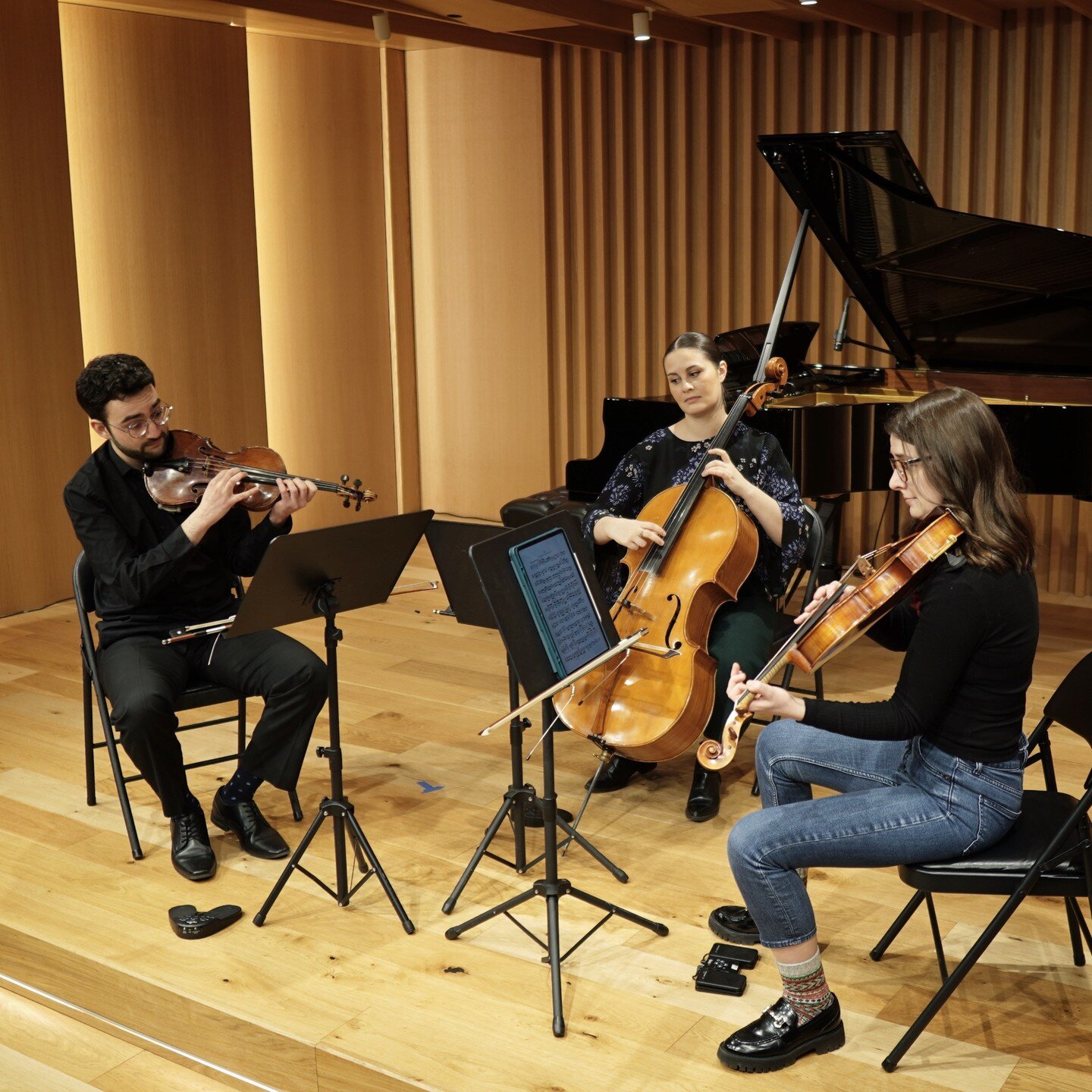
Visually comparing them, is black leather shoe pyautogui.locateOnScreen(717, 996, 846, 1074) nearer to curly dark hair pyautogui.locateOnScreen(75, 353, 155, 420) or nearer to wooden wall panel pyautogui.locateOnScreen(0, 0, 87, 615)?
curly dark hair pyautogui.locateOnScreen(75, 353, 155, 420)

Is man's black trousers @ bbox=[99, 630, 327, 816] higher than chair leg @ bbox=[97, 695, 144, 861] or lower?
higher

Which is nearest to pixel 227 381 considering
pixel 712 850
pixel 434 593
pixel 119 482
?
pixel 434 593

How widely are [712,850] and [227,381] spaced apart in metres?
3.72

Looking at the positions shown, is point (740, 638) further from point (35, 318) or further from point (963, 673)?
point (35, 318)

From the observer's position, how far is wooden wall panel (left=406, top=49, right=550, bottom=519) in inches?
263

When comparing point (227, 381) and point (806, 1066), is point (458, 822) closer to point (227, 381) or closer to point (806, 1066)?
point (806, 1066)

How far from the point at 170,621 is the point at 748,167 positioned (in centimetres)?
379

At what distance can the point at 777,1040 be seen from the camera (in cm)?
233

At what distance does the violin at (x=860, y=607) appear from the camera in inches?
85.7

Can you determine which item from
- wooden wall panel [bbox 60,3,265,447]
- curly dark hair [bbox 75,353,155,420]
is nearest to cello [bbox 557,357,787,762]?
curly dark hair [bbox 75,353,155,420]

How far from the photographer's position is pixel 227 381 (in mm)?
6055

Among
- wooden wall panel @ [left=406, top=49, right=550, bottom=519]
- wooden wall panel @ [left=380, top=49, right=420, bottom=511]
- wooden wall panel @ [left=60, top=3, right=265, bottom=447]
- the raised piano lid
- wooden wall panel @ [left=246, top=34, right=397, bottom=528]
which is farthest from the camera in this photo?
wooden wall panel @ [left=380, top=49, right=420, bottom=511]

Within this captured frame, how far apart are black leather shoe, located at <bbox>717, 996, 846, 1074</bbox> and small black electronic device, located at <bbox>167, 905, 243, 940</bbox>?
1.15m

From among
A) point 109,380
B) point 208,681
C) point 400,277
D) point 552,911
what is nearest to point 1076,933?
point 552,911
